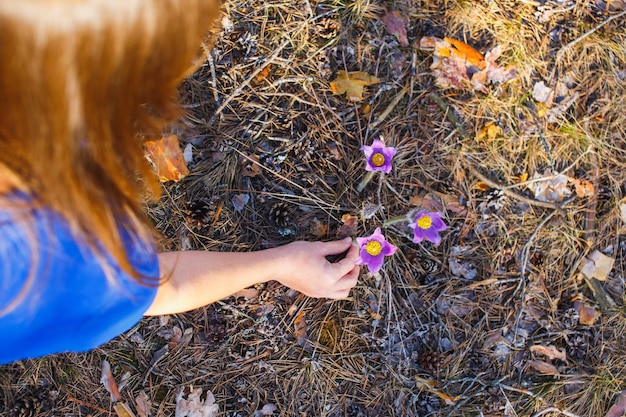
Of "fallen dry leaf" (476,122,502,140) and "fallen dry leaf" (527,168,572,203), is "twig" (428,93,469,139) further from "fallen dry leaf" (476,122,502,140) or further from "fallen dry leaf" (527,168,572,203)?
"fallen dry leaf" (527,168,572,203)

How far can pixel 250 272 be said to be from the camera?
1939 millimetres

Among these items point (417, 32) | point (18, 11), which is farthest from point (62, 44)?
point (417, 32)

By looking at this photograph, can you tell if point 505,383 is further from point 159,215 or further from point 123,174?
point 123,174

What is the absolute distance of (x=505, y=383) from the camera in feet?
7.33

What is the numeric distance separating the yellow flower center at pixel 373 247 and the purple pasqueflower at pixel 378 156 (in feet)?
0.93

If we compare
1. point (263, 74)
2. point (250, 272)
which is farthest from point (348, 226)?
point (263, 74)

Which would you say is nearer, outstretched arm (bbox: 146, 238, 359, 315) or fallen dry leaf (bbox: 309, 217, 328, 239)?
outstretched arm (bbox: 146, 238, 359, 315)

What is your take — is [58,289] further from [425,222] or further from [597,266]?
[597,266]

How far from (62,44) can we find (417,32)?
170 centimetres

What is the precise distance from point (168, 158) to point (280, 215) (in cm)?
52

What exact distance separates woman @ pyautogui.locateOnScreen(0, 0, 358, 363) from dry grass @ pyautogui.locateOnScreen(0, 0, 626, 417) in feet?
2.56

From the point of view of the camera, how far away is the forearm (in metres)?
1.62

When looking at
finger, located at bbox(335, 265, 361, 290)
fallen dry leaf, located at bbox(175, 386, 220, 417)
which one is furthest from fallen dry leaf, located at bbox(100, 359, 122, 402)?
finger, located at bbox(335, 265, 361, 290)

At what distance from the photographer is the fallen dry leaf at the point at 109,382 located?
2.26m
